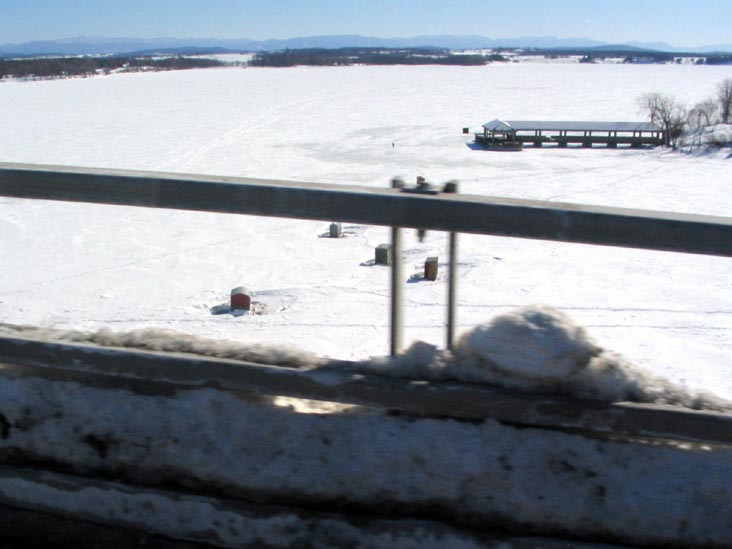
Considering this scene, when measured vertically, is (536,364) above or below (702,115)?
above

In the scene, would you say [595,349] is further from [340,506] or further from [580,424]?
[340,506]

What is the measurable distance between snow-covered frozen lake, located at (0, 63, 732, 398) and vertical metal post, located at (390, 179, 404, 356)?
3.23 ft

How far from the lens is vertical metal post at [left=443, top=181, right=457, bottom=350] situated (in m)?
2.63

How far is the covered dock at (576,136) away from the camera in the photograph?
156ft

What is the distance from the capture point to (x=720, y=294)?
15.5 m

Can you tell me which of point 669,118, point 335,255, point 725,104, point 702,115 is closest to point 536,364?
point 335,255

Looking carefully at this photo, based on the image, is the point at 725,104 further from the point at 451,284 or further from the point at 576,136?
the point at 451,284

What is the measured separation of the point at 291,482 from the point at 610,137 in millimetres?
50571

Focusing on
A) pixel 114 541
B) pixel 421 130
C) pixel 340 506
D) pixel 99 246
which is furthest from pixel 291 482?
pixel 421 130

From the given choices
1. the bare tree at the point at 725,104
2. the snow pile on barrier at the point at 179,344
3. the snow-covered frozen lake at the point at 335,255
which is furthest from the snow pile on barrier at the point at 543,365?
the bare tree at the point at 725,104

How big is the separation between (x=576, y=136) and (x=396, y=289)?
50.6 m

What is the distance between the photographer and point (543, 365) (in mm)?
2463

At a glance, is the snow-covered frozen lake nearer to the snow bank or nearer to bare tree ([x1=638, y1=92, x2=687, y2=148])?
the snow bank

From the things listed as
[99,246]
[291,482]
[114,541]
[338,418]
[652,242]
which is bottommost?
[99,246]
